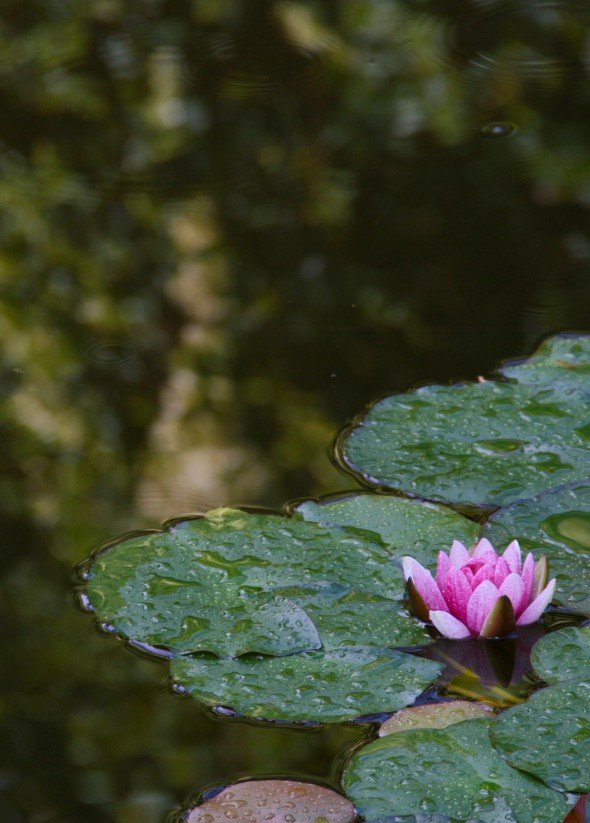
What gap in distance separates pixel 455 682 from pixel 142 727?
424 mm

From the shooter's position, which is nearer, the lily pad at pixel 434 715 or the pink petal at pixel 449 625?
the lily pad at pixel 434 715

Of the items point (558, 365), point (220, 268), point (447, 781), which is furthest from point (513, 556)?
point (220, 268)

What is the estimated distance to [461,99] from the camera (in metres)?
3.13

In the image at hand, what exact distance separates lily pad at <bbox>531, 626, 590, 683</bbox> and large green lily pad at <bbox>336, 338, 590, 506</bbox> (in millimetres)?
313

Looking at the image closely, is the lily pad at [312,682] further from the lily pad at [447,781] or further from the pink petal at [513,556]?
the pink petal at [513,556]

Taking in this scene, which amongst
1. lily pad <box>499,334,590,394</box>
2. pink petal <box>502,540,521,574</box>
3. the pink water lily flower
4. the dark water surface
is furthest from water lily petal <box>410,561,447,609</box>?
lily pad <box>499,334,590,394</box>

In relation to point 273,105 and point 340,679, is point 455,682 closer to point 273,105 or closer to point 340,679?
point 340,679

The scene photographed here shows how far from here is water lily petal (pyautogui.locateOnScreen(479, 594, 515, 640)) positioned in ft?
4.77

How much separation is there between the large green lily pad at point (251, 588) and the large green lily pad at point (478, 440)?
194 millimetres

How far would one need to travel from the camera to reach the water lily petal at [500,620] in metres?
1.45

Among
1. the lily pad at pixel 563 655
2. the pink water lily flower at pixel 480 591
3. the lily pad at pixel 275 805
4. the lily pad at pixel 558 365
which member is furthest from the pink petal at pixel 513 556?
the lily pad at pixel 558 365

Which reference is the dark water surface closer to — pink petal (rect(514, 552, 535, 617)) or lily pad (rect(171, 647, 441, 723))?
lily pad (rect(171, 647, 441, 723))

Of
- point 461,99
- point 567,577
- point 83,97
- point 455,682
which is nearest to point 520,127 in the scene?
point 461,99

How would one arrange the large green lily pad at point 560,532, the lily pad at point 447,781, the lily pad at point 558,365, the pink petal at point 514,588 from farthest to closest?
the lily pad at point 558,365
the large green lily pad at point 560,532
the pink petal at point 514,588
the lily pad at point 447,781
